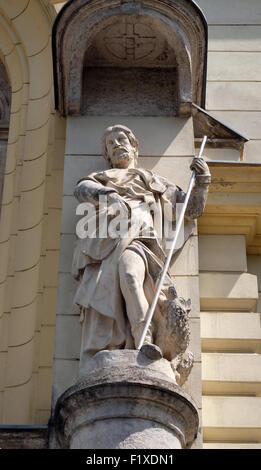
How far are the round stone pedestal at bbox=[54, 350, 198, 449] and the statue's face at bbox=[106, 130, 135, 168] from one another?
2.04 m

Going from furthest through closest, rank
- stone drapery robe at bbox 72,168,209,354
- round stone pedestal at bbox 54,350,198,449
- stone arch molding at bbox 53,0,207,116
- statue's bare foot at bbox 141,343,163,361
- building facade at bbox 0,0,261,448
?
stone arch molding at bbox 53,0,207,116 → building facade at bbox 0,0,261,448 → stone drapery robe at bbox 72,168,209,354 → statue's bare foot at bbox 141,343,163,361 → round stone pedestal at bbox 54,350,198,449

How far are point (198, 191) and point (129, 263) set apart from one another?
106 cm

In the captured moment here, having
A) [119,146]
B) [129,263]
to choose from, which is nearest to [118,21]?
[119,146]

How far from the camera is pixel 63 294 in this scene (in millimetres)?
8742

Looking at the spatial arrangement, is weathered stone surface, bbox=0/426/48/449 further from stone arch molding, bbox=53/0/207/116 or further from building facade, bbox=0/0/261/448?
stone arch molding, bbox=53/0/207/116

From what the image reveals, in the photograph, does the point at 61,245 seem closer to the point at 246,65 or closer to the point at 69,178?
the point at 69,178

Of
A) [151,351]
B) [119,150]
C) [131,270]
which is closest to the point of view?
[151,351]

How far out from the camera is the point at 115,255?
8398 mm

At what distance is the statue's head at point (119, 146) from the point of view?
9.20m

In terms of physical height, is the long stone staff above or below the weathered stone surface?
above

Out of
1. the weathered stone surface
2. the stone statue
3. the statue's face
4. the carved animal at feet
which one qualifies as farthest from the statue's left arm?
the weathered stone surface

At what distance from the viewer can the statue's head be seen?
920cm

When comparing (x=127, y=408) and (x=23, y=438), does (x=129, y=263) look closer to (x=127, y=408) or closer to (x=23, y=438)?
(x=127, y=408)

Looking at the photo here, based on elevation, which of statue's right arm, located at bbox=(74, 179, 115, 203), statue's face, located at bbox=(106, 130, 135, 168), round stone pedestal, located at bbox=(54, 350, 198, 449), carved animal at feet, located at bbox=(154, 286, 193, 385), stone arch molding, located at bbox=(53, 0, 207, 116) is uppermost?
stone arch molding, located at bbox=(53, 0, 207, 116)
